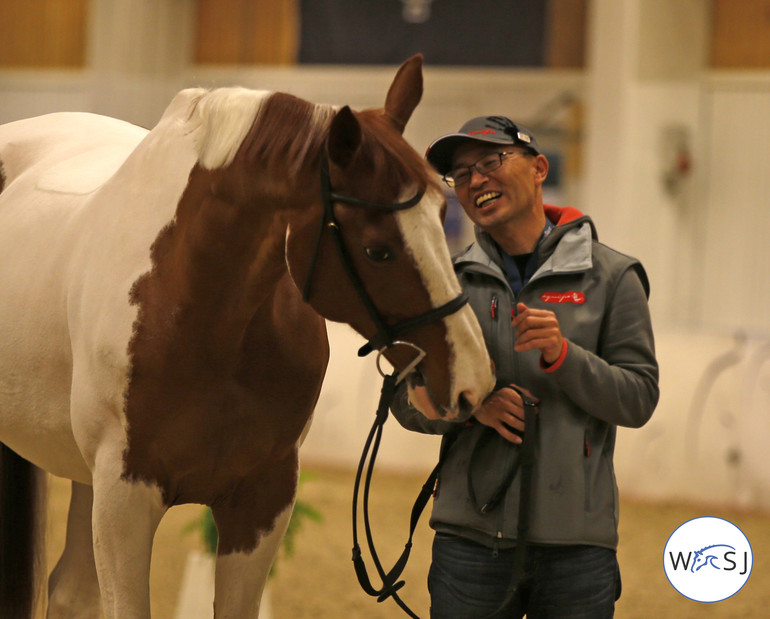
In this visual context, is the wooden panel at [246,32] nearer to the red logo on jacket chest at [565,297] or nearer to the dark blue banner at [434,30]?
the dark blue banner at [434,30]

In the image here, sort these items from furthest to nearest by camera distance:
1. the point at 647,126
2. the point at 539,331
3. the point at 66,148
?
the point at 647,126 < the point at 66,148 < the point at 539,331

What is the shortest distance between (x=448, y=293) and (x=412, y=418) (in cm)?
35

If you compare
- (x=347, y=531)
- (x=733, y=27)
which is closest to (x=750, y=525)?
(x=347, y=531)

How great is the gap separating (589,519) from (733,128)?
18.7ft

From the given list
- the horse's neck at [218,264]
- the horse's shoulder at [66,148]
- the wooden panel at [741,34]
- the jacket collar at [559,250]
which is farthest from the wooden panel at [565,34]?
the horse's neck at [218,264]

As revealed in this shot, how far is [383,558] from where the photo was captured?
358 centimetres

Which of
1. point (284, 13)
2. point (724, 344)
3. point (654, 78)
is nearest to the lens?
point (724, 344)

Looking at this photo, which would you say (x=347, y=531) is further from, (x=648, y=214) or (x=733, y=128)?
(x=733, y=128)

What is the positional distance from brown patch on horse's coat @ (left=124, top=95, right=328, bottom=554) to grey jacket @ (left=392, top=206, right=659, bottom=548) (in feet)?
0.87

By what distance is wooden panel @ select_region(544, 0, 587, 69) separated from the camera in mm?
6809

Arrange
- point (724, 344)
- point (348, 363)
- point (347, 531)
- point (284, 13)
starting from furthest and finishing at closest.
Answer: point (284, 13)
point (348, 363)
point (724, 344)
point (347, 531)

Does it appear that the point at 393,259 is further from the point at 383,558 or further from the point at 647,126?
the point at 647,126

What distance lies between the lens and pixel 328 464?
496 cm

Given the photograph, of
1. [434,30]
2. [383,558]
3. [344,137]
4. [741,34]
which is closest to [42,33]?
[434,30]
